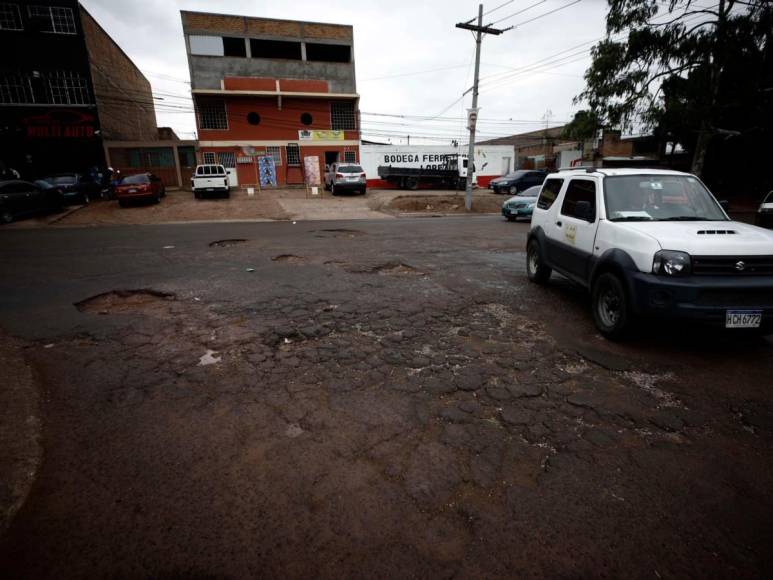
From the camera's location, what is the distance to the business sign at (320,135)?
3042 centimetres

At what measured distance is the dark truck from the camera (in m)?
29.6

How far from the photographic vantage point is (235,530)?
2123 mm

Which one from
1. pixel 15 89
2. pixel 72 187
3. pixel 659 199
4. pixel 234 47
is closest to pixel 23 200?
pixel 72 187

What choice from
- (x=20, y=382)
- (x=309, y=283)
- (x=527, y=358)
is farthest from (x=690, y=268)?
(x=20, y=382)

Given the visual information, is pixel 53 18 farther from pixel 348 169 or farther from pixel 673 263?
pixel 673 263

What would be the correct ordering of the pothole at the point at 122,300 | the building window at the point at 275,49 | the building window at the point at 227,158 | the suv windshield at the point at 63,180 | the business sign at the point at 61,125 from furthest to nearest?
the building window at the point at 275,49, the building window at the point at 227,158, the business sign at the point at 61,125, the suv windshield at the point at 63,180, the pothole at the point at 122,300

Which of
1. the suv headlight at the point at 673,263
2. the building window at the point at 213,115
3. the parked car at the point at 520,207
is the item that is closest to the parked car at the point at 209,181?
the building window at the point at 213,115

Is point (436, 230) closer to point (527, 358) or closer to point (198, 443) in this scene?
point (527, 358)

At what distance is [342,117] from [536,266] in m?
28.6

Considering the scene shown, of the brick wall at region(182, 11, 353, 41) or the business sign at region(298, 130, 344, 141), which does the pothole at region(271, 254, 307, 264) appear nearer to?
the business sign at region(298, 130, 344, 141)

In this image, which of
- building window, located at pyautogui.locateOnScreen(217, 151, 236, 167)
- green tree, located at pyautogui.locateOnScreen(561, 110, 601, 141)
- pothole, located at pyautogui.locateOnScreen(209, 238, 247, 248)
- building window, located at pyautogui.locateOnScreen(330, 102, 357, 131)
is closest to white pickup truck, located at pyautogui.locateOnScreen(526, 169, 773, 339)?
pothole, located at pyautogui.locateOnScreen(209, 238, 247, 248)

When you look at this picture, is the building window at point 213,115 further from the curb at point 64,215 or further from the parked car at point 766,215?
the parked car at point 766,215

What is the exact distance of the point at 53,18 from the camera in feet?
78.1

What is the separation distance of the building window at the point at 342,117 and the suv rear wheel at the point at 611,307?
30.1m
